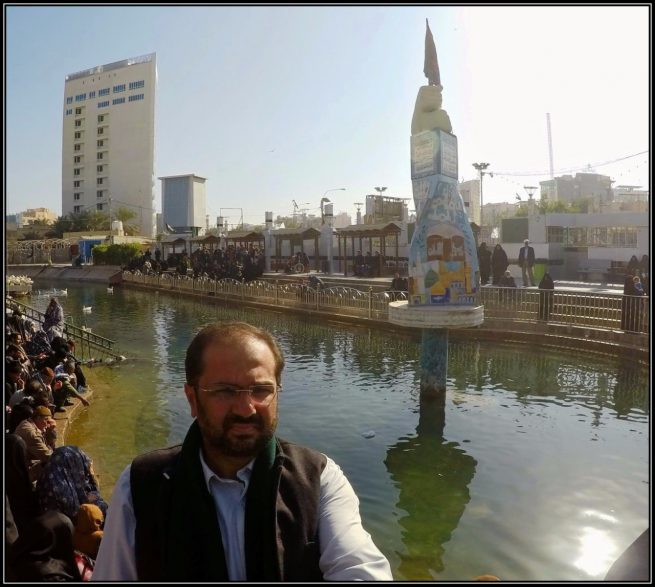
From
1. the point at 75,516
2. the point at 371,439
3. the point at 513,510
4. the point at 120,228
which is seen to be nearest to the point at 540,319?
the point at 371,439

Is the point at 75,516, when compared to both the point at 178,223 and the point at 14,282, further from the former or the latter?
the point at 178,223

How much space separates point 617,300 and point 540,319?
79.7 inches

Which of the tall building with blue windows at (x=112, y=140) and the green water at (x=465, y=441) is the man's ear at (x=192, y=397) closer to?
the green water at (x=465, y=441)

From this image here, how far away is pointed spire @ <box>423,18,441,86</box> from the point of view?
10.1 metres

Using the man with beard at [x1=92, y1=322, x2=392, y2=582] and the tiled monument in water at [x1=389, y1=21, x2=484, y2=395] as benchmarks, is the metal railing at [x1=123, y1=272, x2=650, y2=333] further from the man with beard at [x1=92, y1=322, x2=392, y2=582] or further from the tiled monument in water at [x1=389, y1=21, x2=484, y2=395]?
the man with beard at [x1=92, y1=322, x2=392, y2=582]

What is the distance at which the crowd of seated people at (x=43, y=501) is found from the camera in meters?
3.17

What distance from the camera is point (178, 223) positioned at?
2502 inches

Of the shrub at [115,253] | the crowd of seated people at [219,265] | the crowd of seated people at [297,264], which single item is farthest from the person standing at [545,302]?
the shrub at [115,253]

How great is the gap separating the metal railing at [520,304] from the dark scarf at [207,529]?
Answer: 9.57 m

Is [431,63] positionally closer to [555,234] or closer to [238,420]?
[238,420]

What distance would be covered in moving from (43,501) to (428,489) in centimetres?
417

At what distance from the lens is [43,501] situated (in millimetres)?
4188

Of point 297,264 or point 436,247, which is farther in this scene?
point 297,264

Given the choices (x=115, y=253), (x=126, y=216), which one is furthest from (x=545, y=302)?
(x=126, y=216)
